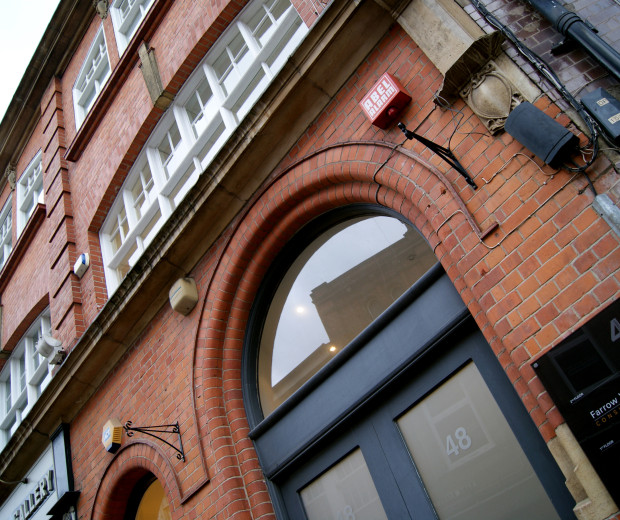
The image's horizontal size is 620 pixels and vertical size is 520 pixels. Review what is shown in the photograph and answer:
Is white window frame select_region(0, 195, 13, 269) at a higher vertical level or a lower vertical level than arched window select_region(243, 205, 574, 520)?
higher

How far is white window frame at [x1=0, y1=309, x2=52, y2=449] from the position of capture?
8.55m

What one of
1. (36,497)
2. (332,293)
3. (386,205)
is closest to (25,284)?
(36,497)

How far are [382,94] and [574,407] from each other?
243 cm

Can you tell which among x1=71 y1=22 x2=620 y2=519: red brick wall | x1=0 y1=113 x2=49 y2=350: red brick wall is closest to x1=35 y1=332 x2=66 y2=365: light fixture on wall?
x1=71 y1=22 x2=620 y2=519: red brick wall

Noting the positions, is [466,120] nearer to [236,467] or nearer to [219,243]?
[219,243]

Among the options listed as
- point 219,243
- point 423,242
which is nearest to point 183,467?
point 219,243

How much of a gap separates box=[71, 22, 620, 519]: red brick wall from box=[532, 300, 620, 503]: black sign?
122mm

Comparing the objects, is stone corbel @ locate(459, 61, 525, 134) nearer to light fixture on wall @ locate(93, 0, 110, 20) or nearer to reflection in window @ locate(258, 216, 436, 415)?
reflection in window @ locate(258, 216, 436, 415)

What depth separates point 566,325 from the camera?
8.77 feet

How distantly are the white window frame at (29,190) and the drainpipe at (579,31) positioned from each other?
10023 millimetres

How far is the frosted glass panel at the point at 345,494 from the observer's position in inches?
151

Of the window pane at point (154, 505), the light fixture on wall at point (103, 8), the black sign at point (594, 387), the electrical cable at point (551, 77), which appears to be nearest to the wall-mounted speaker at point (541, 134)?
the electrical cable at point (551, 77)

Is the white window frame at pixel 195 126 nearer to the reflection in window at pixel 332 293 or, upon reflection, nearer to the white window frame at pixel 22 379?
the reflection in window at pixel 332 293

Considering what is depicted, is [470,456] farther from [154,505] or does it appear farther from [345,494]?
[154,505]
